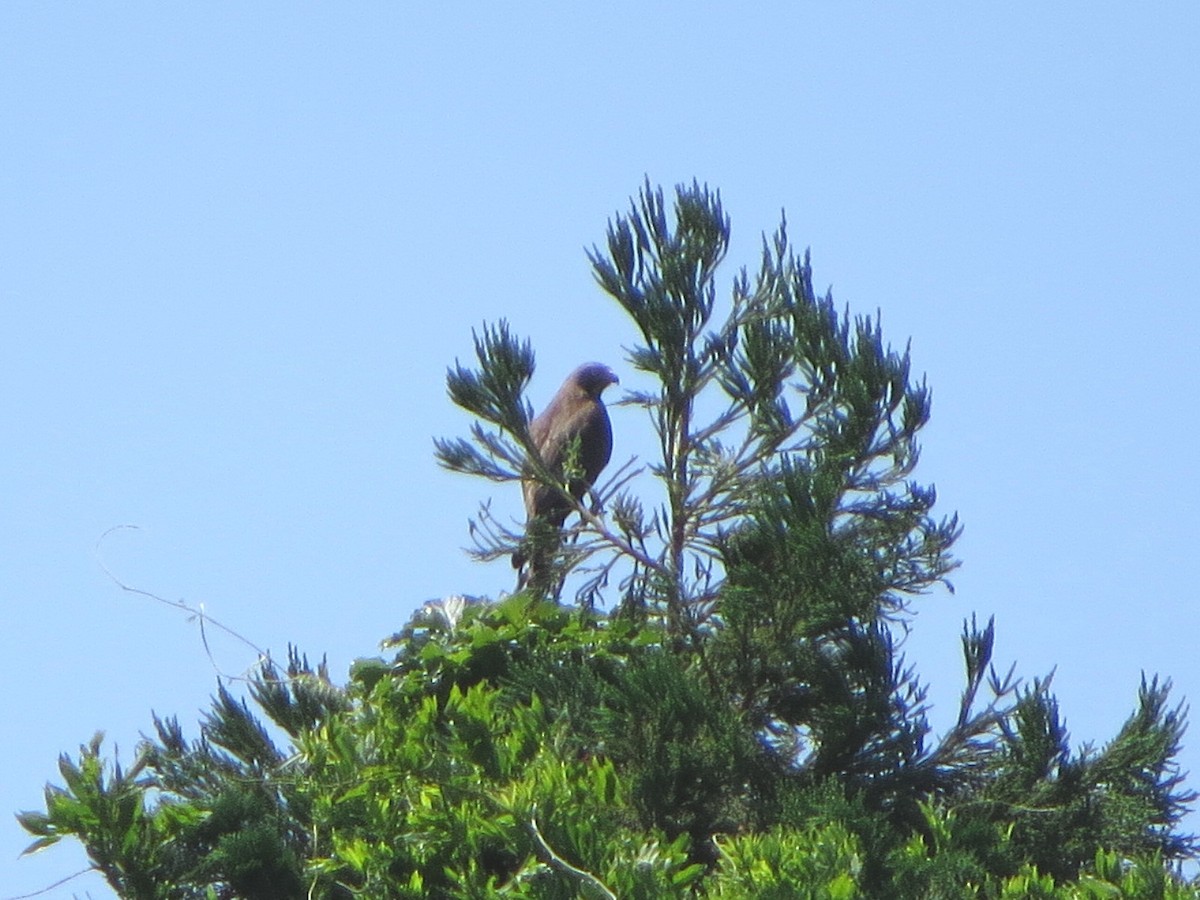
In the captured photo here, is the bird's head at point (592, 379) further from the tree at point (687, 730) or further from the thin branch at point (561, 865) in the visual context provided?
the thin branch at point (561, 865)

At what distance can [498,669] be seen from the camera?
27.7 feet

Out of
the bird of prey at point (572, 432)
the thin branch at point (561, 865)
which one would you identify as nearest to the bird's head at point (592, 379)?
the bird of prey at point (572, 432)

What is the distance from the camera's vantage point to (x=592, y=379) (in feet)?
39.8

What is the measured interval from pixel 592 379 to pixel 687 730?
4804 millimetres

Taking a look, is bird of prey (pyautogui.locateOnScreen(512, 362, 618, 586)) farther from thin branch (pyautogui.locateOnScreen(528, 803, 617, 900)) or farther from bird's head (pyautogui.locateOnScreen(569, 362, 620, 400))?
thin branch (pyautogui.locateOnScreen(528, 803, 617, 900))

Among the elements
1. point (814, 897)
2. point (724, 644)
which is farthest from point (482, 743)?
point (724, 644)

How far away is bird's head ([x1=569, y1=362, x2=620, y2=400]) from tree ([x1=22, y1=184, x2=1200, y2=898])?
2.93m

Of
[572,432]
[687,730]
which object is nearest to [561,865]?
[687,730]

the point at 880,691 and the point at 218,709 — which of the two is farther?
the point at 218,709

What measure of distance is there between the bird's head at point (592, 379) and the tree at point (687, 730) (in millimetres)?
2934

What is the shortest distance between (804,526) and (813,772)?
0.94 metres

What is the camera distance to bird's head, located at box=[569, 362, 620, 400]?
12078mm

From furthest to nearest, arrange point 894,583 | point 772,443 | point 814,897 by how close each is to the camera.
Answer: point 772,443, point 894,583, point 814,897

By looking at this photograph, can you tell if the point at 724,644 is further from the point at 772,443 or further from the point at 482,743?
the point at 482,743
